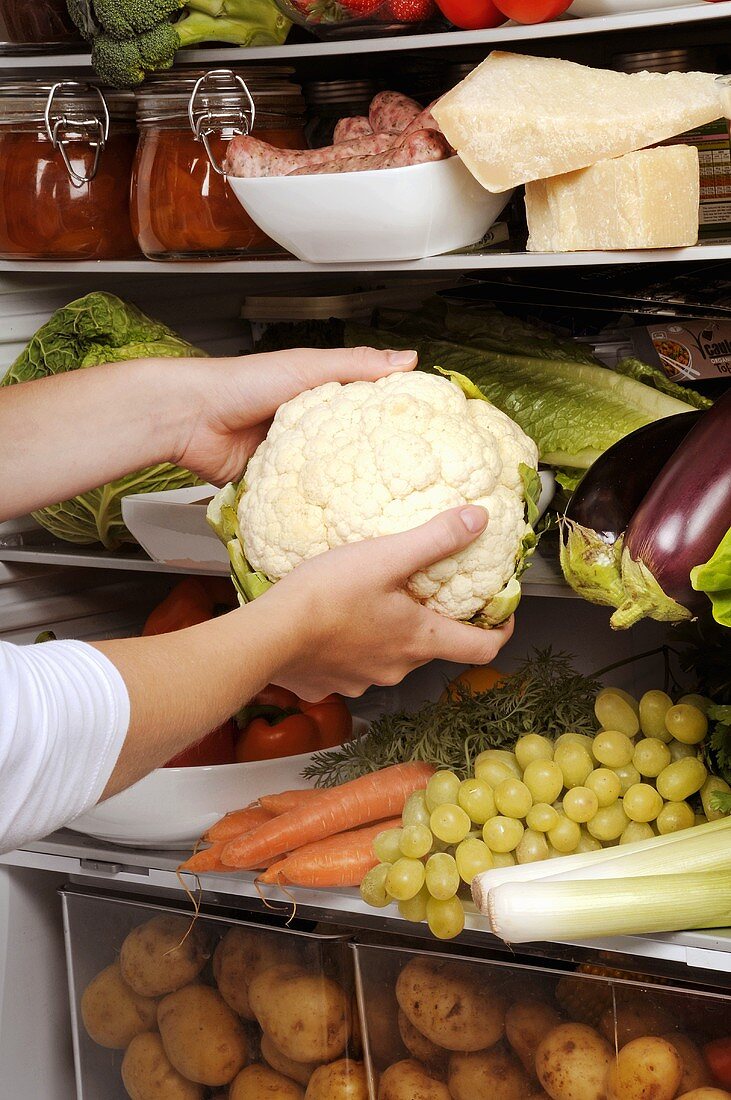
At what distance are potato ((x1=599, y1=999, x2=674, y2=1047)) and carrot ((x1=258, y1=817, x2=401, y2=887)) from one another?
313mm

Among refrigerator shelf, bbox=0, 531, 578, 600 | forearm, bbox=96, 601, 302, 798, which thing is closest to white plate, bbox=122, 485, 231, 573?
refrigerator shelf, bbox=0, 531, 578, 600

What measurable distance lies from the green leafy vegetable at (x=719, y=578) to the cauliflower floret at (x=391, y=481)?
7.7 inches

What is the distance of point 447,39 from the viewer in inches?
48.8

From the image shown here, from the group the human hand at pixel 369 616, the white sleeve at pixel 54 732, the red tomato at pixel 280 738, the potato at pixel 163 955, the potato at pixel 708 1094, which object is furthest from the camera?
the red tomato at pixel 280 738

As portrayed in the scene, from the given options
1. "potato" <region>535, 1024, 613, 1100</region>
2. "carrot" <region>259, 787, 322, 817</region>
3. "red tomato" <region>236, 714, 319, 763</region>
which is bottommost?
"potato" <region>535, 1024, 613, 1100</region>

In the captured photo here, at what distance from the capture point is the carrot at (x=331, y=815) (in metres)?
1.44

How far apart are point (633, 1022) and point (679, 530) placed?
22.1 inches

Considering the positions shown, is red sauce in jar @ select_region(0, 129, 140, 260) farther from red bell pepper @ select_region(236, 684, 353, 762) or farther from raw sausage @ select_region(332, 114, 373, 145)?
red bell pepper @ select_region(236, 684, 353, 762)

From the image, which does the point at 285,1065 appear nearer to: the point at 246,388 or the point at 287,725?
the point at 287,725

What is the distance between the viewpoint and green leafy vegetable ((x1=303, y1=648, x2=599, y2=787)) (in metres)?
1.44

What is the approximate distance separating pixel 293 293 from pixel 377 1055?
110 centimetres

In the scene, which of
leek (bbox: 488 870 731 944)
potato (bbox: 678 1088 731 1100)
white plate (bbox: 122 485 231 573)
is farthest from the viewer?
white plate (bbox: 122 485 231 573)

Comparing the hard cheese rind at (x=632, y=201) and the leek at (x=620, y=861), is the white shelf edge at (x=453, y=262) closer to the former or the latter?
the hard cheese rind at (x=632, y=201)

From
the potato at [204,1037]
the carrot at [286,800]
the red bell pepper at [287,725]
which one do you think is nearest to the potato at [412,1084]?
the potato at [204,1037]
